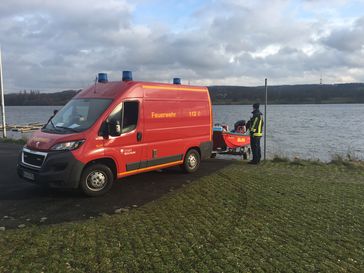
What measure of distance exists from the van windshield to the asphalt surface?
1.37m

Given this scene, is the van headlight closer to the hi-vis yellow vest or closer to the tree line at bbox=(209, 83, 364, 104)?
the hi-vis yellow vest

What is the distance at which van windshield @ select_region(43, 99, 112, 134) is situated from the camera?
26.1ft

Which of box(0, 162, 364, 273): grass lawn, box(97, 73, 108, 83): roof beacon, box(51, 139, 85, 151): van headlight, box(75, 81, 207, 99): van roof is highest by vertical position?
box(97, 73, 108, 83): roof beacon

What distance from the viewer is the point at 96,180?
7961 millimetres

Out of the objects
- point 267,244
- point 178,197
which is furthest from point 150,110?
point 267,244

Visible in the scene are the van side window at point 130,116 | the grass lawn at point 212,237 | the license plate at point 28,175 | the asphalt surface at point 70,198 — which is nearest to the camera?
the grass lawn at point 212,237

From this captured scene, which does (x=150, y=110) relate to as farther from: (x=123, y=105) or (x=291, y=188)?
(x=291, y=188)

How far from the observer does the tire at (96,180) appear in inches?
305

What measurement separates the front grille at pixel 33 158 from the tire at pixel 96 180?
836mm

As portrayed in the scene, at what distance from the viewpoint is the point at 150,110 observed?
8984 mm

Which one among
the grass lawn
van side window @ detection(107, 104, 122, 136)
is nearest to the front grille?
van side window @ detection(107, 104, 122, 136)

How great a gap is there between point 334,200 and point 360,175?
11.4 feet

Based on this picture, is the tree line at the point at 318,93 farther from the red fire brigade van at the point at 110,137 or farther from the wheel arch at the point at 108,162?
the wheel arch at the point at 108,162

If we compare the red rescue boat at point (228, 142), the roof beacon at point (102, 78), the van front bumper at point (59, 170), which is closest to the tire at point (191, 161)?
the roof beacon at point (102, 78)
